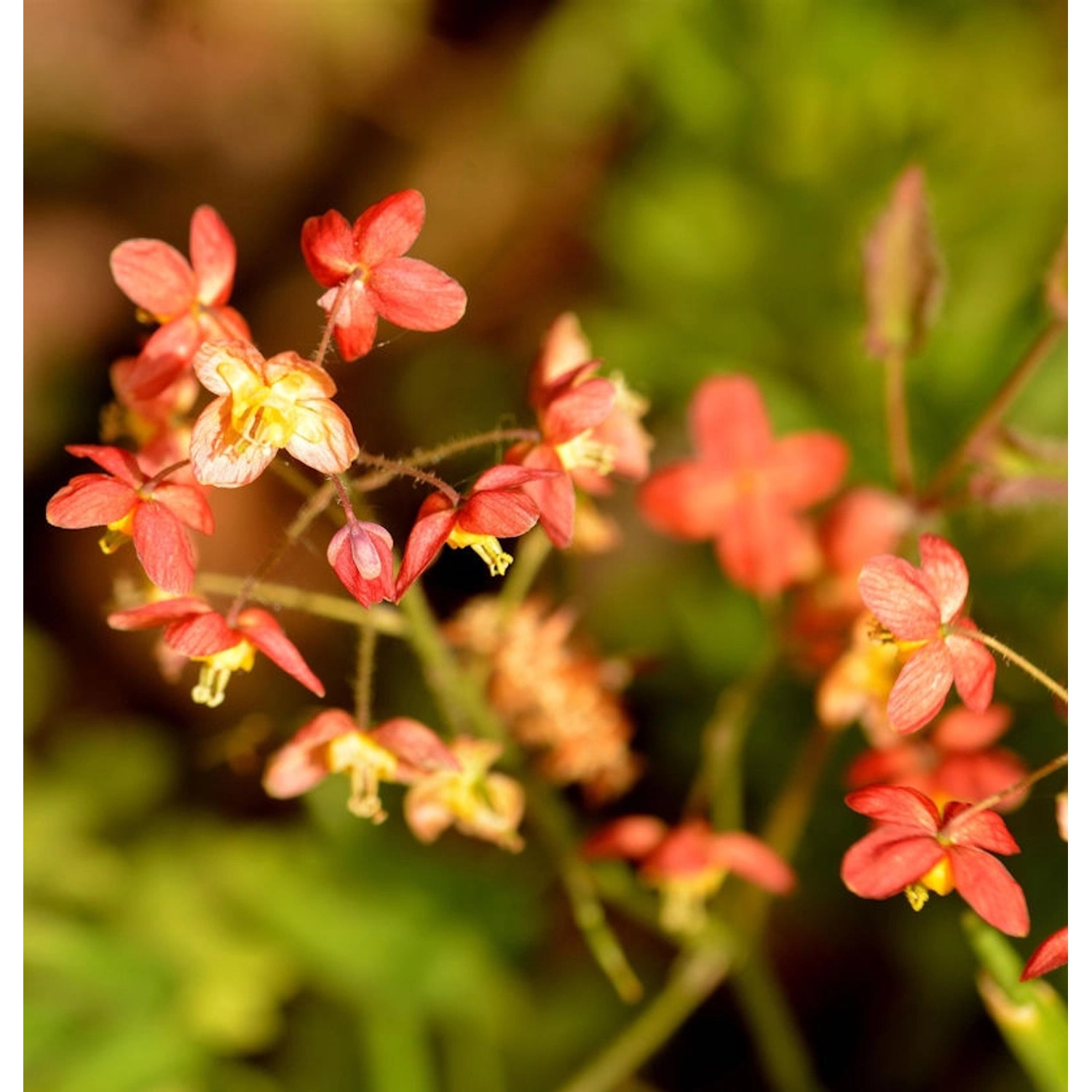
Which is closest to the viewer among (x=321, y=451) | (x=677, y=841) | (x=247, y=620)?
(x=321, y=451)

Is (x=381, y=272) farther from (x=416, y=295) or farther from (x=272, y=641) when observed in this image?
(x=272, y=641)

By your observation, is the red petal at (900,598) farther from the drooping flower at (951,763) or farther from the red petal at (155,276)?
the red petal at (155,276)

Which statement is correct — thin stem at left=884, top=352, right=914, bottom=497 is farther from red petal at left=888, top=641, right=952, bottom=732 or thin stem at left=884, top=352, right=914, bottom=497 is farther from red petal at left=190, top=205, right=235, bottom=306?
red petal at left=190, top=205, right=235, bottom=306

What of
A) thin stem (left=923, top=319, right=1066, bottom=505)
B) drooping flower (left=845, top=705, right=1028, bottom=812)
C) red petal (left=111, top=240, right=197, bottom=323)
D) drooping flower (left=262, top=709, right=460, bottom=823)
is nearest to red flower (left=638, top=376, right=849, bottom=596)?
thin stem (left=923, top=319, right=1066, bottom=505)

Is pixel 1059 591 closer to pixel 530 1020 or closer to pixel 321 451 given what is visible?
pixel 530 1020

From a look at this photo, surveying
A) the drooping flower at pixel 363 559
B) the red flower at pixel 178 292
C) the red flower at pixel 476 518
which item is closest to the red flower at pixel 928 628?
the red flower at pixel 476 518

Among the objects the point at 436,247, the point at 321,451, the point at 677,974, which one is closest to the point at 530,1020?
the point at 677,974
